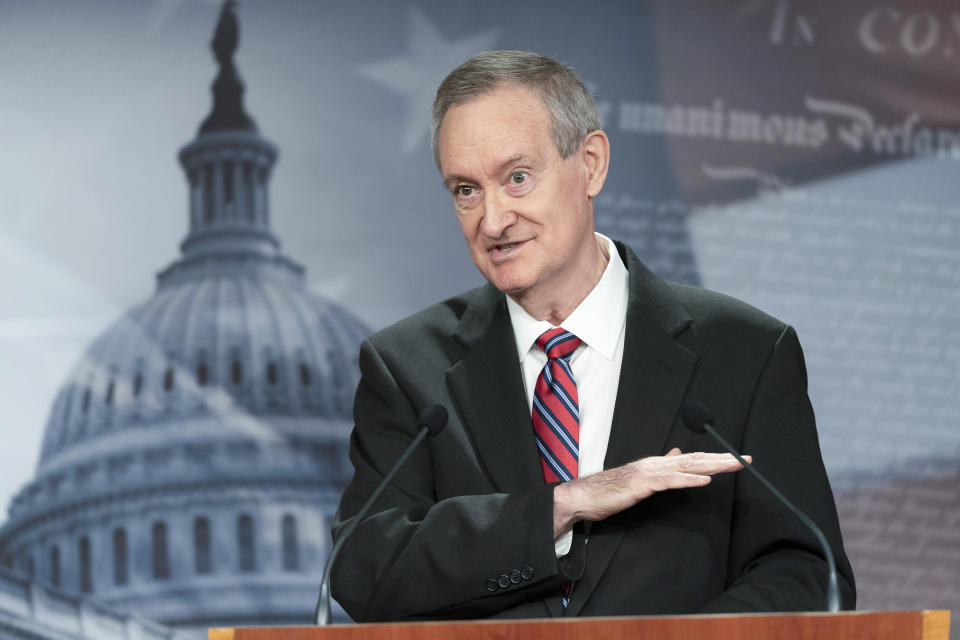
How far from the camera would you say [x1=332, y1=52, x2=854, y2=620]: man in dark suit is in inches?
69.8

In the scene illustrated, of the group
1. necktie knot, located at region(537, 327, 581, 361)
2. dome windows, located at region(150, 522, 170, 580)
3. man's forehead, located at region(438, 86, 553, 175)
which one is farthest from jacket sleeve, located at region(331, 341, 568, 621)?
dome windows, located at region(150, 522, 170, 580)

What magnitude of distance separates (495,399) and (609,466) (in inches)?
9.1

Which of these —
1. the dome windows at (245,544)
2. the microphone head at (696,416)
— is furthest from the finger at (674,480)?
the dome windows at (245,544)

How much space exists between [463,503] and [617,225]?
2922 millimetres

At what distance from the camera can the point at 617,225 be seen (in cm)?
461

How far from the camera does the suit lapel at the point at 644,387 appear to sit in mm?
1840

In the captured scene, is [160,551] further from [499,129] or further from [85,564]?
[499,129]

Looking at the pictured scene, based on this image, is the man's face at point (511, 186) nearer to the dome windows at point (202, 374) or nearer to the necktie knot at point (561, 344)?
the necktie knot at point (561, 344)

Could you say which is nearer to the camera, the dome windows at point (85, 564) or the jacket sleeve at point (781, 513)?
the jacket sleeve at point (781, 513)

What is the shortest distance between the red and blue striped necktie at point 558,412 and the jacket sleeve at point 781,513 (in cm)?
27

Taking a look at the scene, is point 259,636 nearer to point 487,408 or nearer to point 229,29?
point 487,408

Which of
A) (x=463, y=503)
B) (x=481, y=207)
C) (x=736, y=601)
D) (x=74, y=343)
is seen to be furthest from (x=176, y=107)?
(x=736, y=601)

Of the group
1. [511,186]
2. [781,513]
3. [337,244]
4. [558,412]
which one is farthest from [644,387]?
[337,244]

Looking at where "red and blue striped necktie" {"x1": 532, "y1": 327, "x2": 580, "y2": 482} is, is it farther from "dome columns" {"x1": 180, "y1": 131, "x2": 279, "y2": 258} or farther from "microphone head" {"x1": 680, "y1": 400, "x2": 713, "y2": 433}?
"dome columns" {"x1": 180, "y1": 131, "x2": 279, "y2": 258}
